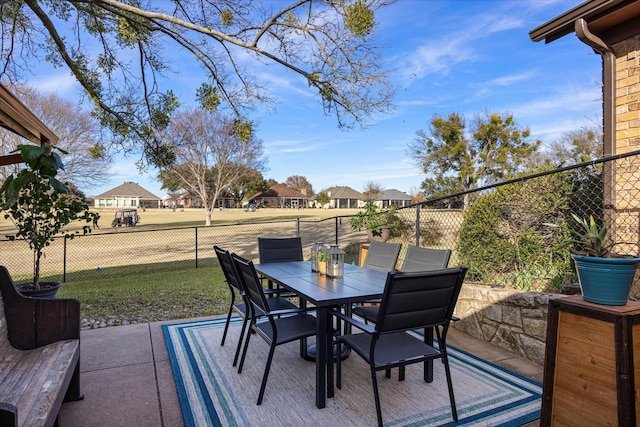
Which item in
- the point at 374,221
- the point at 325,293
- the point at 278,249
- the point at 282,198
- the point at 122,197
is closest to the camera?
the point at 325,293

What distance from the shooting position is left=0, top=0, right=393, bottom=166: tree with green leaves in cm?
532

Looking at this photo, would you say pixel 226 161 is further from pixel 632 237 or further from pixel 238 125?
pixel 632 237

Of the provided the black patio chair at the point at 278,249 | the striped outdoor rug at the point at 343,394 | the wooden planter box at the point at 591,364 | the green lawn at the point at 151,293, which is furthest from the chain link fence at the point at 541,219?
the green lawn at the point at 151,293

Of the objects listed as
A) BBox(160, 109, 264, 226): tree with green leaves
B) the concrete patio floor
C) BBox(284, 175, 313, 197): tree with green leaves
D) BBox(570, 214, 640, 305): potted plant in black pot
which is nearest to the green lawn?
the concrete patio floor

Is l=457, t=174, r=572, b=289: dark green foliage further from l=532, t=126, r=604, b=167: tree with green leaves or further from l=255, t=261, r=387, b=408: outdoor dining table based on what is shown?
l=532, t=126, r=604, b=167: tree with green leaves

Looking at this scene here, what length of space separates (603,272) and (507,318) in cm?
179

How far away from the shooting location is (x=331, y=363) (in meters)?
2.54

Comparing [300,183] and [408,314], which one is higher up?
[300,183]

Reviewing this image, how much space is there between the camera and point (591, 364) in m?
1.81

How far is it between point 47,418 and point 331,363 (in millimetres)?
1558

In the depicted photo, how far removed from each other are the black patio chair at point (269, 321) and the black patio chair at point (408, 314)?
0.44 meters

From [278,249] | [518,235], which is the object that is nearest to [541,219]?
[518,235]

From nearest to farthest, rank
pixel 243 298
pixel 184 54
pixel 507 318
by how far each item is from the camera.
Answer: pixel 243 298, pixel 507 318, pixel 184 54

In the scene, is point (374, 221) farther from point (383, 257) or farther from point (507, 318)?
point (507, 318)
